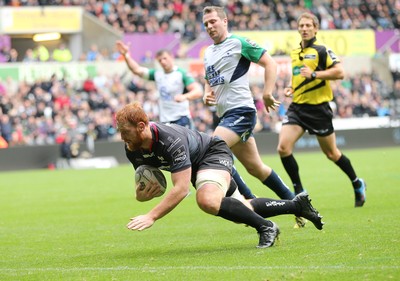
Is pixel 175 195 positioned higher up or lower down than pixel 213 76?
lower down

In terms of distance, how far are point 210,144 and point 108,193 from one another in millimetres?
9152

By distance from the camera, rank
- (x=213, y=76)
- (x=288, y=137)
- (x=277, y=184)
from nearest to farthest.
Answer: (x=277, y=184)
(x=213, y=76)
(x=288, y=137)

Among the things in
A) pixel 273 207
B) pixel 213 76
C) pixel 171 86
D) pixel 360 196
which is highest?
pixel 213 76

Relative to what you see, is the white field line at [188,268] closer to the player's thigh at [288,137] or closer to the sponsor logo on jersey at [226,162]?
the sponsor logo on jersey at [226,162]

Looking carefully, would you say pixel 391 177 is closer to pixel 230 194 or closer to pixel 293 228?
pixel 293 228

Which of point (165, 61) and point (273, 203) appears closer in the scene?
point (273, 203)

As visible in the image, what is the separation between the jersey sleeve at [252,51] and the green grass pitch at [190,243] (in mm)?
1871

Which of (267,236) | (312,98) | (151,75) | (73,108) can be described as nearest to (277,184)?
(312,98)

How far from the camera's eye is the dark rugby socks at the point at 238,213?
839cm

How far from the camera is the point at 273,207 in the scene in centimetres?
902

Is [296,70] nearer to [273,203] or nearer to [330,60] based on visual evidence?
[330,60]

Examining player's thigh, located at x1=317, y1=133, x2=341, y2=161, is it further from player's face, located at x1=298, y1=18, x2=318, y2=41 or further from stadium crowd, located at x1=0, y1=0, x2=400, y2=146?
stadium crowd, located at x1=0, y1=0, x2=400, y2=146

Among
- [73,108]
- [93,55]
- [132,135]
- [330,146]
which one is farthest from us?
[93,55]

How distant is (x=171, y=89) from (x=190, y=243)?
7628 mm
